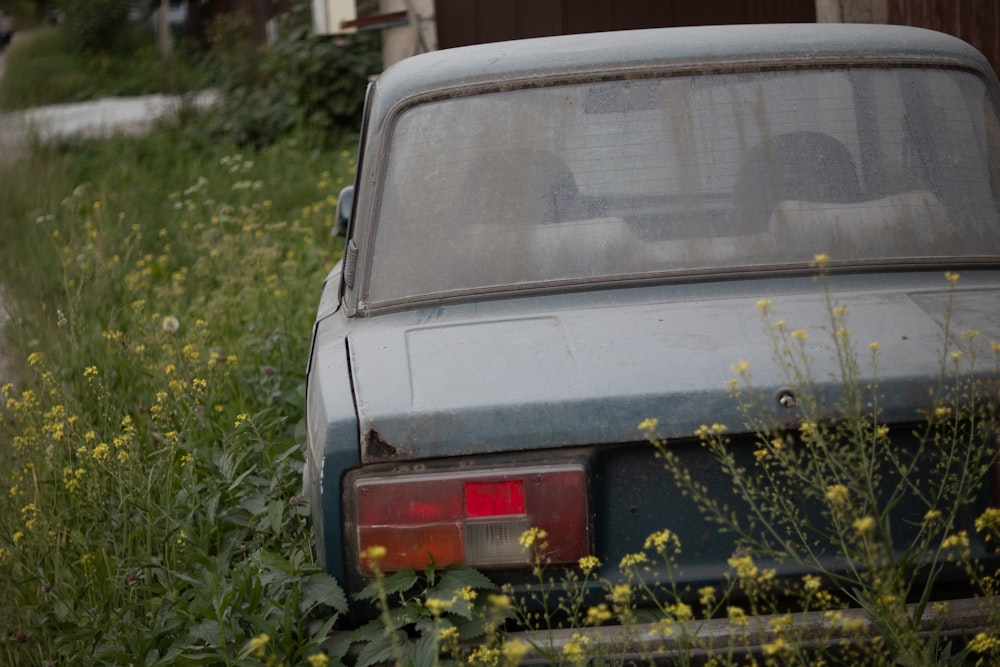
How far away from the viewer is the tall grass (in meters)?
2.77

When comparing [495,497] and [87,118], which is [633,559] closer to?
[495,497]

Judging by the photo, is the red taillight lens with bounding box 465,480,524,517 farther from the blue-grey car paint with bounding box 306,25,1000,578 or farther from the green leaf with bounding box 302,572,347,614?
the green leaf with bounding box 302,572,347,614

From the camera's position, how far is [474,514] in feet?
7.31

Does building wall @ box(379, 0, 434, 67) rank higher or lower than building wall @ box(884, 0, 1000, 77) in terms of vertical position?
higher

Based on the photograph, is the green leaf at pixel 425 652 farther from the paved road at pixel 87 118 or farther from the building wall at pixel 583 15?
the paved road at pixel 87 118

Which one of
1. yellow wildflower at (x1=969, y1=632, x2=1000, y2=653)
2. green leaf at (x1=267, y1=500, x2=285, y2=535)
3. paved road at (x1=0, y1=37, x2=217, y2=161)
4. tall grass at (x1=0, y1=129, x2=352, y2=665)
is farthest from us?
paved road at (x1=0, y1=37, x2=217, y2=161)

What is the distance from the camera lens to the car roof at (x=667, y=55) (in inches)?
118

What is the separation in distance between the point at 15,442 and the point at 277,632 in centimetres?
166

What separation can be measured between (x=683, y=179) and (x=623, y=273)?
304 mm

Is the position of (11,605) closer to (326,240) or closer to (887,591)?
(887,591)

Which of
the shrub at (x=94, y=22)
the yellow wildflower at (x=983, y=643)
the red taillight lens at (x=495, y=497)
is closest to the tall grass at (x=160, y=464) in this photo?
the red taillight lens at (x=495, y=497)

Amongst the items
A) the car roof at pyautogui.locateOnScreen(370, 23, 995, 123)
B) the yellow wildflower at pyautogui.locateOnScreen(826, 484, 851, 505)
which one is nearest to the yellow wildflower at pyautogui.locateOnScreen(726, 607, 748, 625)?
the yellow wildflower at pyautogui.locateOnScreen(826, 484, 851, 505)

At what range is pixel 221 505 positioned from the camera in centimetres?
352

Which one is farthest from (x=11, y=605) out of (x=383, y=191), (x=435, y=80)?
(x=435, y=80)
